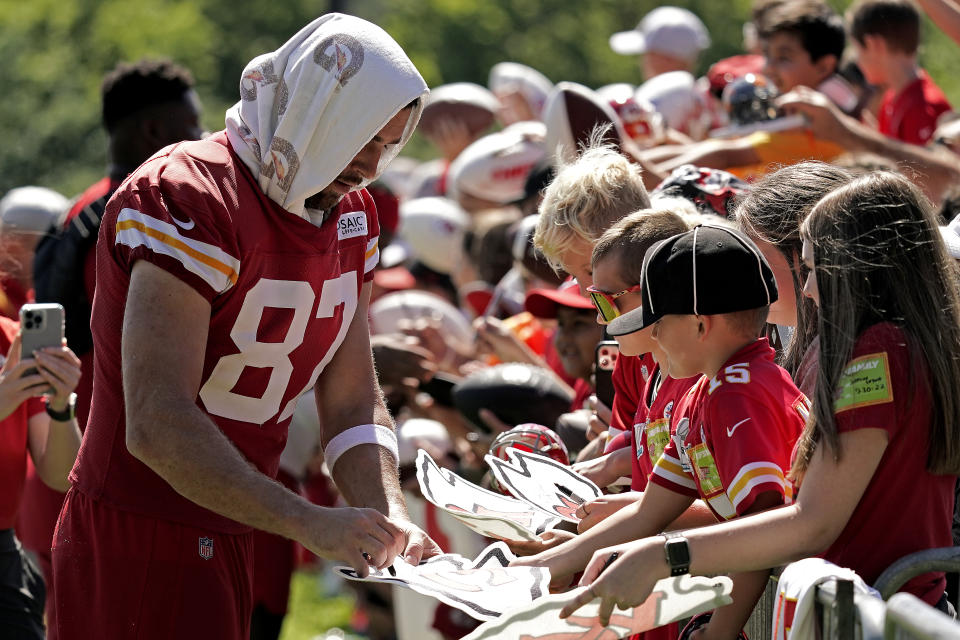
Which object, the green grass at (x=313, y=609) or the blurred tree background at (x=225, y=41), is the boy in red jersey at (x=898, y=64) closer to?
the green grass at (x=313, y=609)

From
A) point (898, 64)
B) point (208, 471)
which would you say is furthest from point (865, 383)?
point (898, 64)

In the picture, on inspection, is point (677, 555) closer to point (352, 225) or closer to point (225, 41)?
point (352, 225)

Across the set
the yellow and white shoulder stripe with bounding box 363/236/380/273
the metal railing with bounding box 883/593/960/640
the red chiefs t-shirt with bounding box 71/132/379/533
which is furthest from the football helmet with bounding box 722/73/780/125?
the metal railing with bounding box 883/593/960/640

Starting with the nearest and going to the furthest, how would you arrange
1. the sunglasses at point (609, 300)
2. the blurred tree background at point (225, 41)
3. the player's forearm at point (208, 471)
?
1. the player's forearm at point (208, 471)
2. the sunglasses at point (609, 300)
3. the blurred tree background at point (225, 41)

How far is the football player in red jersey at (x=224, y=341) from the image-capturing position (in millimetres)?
2660

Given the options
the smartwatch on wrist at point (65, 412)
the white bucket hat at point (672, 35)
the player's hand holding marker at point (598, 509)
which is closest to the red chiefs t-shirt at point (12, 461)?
the smartwatch on wrist at point (65, 412)

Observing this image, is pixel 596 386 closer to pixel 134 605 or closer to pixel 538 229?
pixel 538 229

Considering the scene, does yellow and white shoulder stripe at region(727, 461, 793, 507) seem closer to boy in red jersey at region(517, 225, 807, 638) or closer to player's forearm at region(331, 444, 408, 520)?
boy in red jersey at region(517, 225, 807, 638)

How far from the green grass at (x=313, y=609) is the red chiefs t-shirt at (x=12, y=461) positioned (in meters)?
3.84

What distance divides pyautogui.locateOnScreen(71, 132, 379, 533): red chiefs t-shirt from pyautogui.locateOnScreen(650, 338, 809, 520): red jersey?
901 millimetres

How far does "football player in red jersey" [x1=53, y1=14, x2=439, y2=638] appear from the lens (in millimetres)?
2660

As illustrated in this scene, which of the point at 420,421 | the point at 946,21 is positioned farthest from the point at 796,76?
the point at 420,421

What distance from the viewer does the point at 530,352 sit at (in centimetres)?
557

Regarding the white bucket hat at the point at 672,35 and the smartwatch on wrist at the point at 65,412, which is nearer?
the smartwatch on wrist at the point at 65,412
